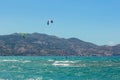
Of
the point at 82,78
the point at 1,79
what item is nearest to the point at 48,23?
the point at 1,79

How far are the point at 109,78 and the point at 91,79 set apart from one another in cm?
374

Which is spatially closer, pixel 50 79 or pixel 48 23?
pixel 48 23

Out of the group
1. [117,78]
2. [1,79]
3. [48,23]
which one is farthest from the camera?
[117,78]

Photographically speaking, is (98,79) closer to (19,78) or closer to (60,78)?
(60,78)

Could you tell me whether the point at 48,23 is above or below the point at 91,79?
above

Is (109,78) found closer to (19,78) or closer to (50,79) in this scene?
(50,79)

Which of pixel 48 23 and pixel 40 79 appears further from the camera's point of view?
pixel 40 79

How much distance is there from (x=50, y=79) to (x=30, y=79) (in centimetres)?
305

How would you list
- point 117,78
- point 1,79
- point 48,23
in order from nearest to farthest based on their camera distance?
point 48,23 < point 1,79 < point 117,78

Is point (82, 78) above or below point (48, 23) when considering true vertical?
below

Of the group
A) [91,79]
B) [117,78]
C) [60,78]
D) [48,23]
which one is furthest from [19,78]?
[48,23]

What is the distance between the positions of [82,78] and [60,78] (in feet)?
11.5

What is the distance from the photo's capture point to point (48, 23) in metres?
26.4

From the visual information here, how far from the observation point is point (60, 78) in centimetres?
6006
